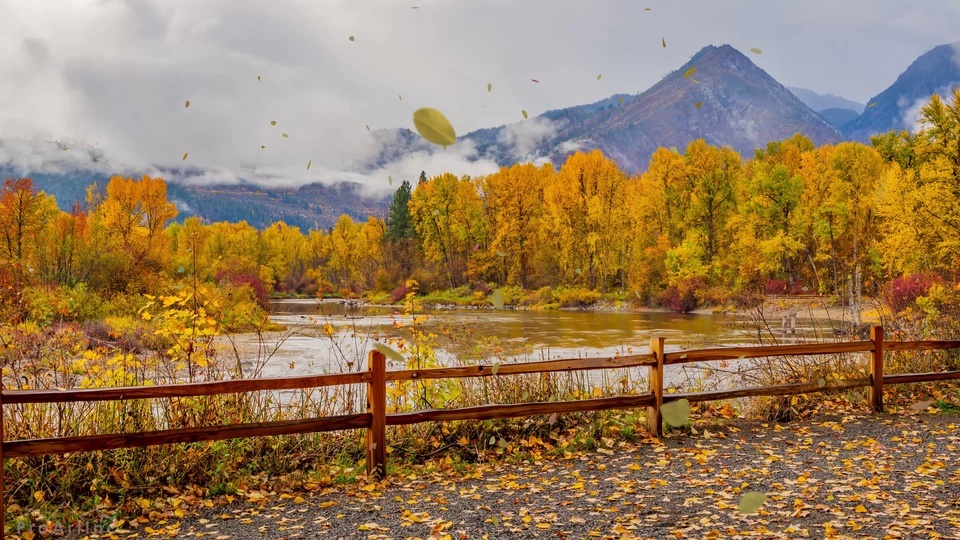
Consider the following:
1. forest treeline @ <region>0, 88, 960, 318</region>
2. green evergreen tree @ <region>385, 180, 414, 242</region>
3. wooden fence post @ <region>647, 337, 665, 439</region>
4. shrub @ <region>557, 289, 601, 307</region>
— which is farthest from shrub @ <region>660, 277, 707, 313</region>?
wooden fence post @ <region>647, 337, 665, 439</region>

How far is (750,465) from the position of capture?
6488 mm

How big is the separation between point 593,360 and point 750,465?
1.70m

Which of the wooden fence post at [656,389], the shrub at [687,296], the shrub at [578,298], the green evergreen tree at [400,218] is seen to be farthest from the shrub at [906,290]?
the green evergreen tree at [400,218]

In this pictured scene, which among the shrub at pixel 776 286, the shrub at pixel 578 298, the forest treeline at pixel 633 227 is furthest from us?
the shrub at pixel 578 298

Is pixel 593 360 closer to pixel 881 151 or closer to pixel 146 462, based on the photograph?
pixel 146 462

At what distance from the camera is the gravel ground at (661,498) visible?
16.1 feet

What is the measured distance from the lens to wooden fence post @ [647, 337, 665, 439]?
24.1ft

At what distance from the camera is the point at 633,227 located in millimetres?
46031

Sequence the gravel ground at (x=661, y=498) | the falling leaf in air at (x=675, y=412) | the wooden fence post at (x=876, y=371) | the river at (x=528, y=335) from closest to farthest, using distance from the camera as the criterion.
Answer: the gravel ground at (x=661, y=498) → the falling leaf in air at (x=675, y=412) → the wooden fence post at (x=876, y=371) → the river at (x=528, y=335)

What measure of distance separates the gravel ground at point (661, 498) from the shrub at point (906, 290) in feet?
19.5

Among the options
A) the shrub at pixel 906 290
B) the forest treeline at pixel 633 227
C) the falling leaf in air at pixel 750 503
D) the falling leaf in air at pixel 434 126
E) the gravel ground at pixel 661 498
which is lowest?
the gravel ground at pixel 661 498

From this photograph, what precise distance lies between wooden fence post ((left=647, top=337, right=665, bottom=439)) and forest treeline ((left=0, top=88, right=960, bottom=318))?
20432 mm

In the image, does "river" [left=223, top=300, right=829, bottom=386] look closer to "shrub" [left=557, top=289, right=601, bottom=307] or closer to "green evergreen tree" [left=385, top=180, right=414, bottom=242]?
"shrub" [left=557, top=289, right=601, bottom=307]

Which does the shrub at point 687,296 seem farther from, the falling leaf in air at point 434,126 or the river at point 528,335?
the falling leaf in air at point 434,126
